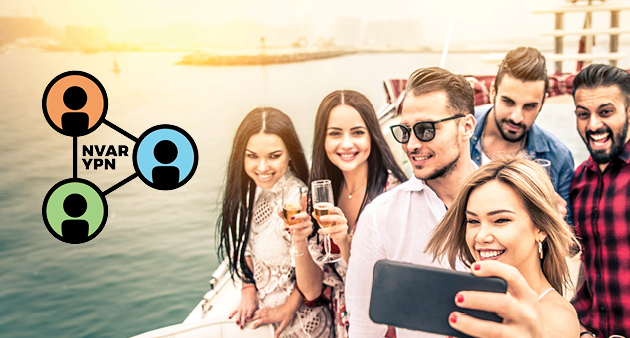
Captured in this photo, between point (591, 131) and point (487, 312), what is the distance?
1.22 metres

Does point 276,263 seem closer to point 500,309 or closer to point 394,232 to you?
point 394,232

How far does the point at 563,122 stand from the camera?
237 inches

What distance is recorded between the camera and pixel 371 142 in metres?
1.70

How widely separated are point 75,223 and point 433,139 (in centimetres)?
158

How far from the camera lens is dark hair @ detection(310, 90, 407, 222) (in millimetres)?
1655

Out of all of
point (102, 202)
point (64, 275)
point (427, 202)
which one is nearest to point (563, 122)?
point (427, 202)

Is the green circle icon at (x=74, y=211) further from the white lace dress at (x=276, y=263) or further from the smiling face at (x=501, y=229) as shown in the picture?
the smiling face at (x=501, y=229)

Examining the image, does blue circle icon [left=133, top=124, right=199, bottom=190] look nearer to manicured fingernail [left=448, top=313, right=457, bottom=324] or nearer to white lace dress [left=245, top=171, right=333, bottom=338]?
white lace dress [left=245, top=171, right=333, bottom=338]

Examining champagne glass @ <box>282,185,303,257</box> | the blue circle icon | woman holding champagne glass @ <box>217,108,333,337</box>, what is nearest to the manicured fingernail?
champagne glass @ <box>282,185,303,257</box>

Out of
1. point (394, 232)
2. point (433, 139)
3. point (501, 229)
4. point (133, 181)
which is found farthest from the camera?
point (133, 181)

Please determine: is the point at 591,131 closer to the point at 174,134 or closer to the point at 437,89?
the point at 437,89

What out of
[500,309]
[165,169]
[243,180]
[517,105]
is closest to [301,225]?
[243,180]

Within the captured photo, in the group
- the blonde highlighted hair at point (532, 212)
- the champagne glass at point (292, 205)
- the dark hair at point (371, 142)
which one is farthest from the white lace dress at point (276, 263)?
the blonde highlighted hair at point (532, 212)

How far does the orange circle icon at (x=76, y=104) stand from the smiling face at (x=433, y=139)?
128cm
